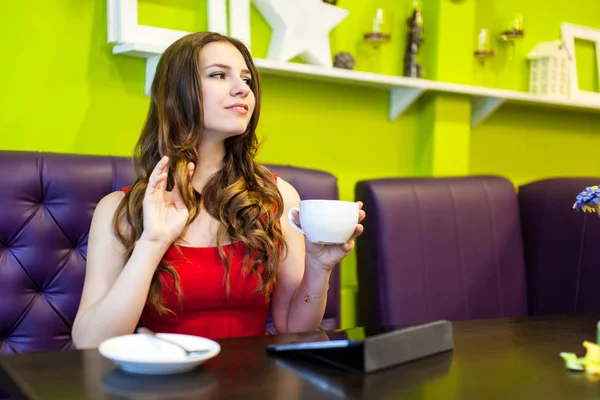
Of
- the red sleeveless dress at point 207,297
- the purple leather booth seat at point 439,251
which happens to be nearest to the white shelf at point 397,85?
the purple leather booth seat at point 439,251

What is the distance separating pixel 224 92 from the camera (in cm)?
171

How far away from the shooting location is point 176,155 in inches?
67.7

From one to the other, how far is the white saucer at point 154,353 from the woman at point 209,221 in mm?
535

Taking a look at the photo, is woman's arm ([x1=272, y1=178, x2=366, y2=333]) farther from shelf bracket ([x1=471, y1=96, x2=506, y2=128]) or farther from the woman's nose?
shelf bracket ([x1=471, y1=96, x2=506, y2=128])

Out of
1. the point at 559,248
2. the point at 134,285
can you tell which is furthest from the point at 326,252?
the point at 559,248

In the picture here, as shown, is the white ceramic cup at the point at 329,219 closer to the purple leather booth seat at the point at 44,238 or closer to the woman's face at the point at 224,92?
the woman's face at the point at 224,92

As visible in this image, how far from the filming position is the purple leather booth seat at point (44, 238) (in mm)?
1799

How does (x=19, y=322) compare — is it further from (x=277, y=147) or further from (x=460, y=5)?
(x=460, y=5)

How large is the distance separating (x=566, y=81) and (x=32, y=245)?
7.70 feet

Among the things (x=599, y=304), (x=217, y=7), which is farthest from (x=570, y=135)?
(x=217, y=7)

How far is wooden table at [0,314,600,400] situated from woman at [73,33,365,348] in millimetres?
564

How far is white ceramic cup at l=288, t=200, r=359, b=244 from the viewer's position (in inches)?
46.7

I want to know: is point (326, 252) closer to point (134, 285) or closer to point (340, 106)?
point (134, 285)

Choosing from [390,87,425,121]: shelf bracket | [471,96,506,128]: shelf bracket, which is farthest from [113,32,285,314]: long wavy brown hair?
[471,96,506,128]: shelf bracket
